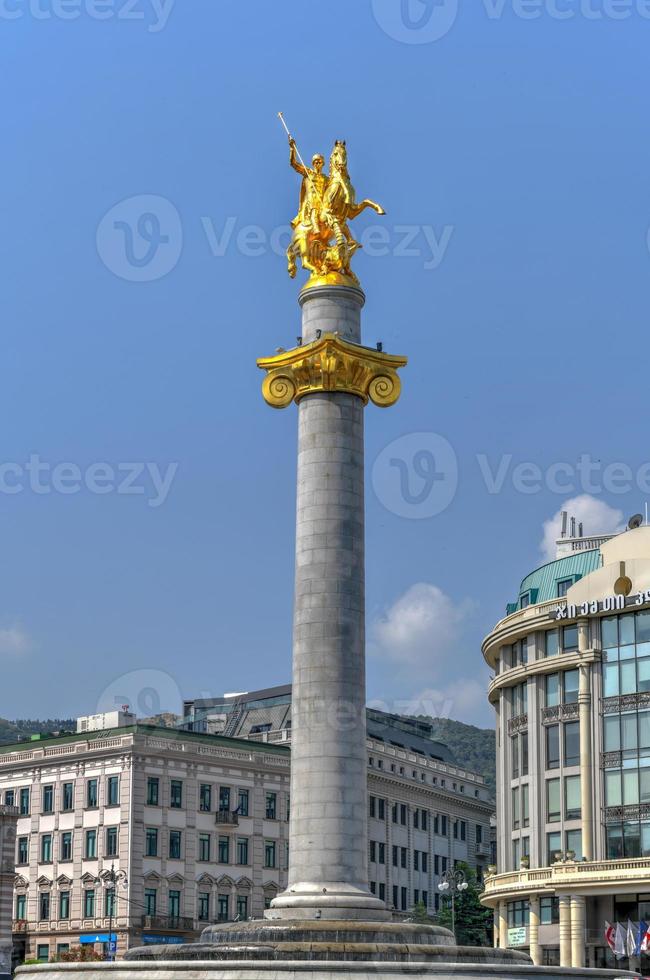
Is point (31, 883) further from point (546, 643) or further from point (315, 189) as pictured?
point (315, 189)

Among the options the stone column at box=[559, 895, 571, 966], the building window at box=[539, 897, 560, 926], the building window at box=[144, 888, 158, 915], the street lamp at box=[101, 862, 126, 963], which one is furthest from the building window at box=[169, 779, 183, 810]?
the stone column at box=[559, 895, 571, 966]

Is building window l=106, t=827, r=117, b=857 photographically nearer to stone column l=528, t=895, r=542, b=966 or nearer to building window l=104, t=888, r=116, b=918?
building window l=104, t=888, r=116, b=918

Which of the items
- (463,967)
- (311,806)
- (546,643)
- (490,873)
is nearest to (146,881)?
(490,873)

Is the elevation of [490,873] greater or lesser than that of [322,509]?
lesser

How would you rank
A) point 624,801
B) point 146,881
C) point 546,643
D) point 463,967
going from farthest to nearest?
point 146,881 → point 546,643 → point 624,801 → point 463,967

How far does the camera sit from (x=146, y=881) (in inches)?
3556

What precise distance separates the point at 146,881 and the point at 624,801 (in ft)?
103

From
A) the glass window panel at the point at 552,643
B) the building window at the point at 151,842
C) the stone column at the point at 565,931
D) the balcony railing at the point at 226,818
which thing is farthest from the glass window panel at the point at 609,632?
the building window at the point at 151,842

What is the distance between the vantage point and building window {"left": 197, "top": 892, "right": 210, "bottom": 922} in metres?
92.9

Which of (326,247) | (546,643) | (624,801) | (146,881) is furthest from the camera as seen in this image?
(146,881)

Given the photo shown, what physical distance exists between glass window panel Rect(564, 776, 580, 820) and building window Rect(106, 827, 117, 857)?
2897 centimetres

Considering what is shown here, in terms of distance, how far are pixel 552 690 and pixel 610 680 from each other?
4.22 meters

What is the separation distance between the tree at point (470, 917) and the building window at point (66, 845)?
31.4 meters

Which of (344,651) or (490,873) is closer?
(344,651)
